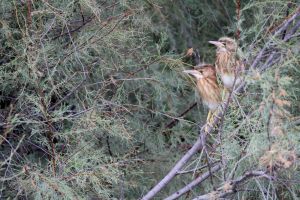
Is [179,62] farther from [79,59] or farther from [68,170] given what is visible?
[68,170]

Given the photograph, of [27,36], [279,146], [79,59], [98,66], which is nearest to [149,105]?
[98,66]

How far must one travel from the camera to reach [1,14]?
180 inches

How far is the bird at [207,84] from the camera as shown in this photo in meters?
4.94

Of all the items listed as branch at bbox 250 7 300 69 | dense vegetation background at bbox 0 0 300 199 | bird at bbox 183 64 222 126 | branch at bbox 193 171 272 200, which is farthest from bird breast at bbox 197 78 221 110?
branch at bbox 193 171 272 200

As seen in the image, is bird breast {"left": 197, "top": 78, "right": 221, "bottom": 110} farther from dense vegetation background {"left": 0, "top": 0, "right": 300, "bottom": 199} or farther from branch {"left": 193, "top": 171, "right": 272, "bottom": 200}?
branch {"left": 193, "top": 171, "right": 272, "bottom": 200}

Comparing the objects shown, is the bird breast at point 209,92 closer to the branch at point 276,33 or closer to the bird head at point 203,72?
the bird head at point 203,72

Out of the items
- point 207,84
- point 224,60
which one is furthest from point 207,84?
point 224,60

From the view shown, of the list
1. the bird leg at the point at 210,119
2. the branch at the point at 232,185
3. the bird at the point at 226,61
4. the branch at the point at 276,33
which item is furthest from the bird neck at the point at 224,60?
the branch at the point at 232,185

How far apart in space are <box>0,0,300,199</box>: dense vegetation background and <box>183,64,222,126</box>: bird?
11 cm

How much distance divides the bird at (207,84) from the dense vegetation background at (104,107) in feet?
0.37

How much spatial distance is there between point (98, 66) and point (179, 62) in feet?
1.98

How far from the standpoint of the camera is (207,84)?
16.4 feet

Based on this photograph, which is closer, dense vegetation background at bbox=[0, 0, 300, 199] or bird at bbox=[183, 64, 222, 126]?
dense vegetation background at bbox=[0, 0, 300, 199]

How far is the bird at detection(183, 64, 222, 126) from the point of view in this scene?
4941 mm
